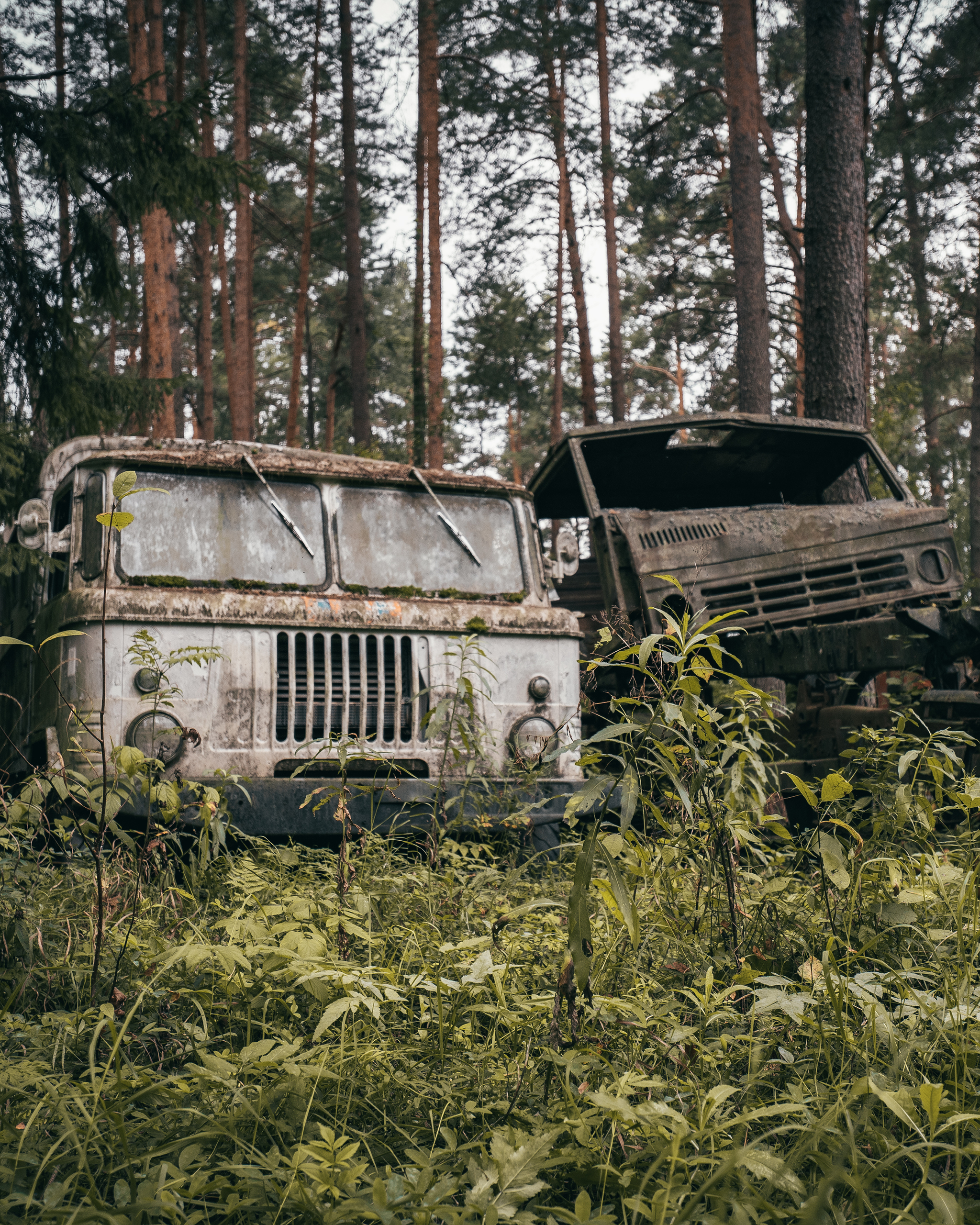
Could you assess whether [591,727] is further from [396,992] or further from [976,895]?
[396,992]

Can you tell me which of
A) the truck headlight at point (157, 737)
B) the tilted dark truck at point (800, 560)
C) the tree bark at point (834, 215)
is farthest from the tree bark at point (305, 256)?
the truck headlight at point (157, 737)

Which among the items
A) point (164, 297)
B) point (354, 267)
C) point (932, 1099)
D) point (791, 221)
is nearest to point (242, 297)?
point (354, 267)

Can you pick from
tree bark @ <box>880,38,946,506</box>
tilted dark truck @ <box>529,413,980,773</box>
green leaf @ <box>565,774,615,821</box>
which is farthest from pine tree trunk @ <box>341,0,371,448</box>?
green leaf @ <box>565,774,615,821</box>

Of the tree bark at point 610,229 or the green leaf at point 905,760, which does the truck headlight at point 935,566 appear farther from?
the tree bark at point 610,229

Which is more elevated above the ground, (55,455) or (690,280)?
(690,280)

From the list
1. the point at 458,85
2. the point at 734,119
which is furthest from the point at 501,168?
the point at 734,119

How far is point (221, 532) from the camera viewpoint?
508 cm

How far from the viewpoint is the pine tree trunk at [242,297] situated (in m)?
17.5

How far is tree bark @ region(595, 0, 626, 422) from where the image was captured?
Result: 20016mm

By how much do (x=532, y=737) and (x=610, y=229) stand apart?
17895mm

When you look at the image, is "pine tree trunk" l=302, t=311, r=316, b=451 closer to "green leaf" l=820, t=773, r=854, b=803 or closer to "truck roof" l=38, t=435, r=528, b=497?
"truck roof" l=38, t=435, r=528, b=497

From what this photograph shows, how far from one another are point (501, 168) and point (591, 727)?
1774 cm

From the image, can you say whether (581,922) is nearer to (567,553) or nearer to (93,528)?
(93,528)

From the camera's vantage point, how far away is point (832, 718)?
19.8ft
